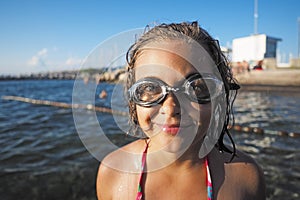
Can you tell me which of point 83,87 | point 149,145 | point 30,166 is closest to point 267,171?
point 149,145

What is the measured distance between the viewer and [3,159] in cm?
498

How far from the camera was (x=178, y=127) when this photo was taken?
1.31 m

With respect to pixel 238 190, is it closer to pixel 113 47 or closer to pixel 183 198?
pixel 183 198

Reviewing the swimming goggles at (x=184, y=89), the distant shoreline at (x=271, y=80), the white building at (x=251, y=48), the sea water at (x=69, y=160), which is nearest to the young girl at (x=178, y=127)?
the swimming goggles at (x=184, y=89)

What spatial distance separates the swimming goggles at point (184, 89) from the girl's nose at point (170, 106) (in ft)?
0.07

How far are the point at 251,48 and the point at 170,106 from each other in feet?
109

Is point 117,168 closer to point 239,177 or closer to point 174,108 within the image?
point 174,108

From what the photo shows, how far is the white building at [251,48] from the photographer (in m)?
29.6

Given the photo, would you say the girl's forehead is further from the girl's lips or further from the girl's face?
the girl's lips

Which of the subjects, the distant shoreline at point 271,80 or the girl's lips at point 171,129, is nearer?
the girl's lips at point 171,129

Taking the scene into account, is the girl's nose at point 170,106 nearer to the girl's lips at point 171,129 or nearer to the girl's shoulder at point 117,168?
the girl's lips at point 171,129

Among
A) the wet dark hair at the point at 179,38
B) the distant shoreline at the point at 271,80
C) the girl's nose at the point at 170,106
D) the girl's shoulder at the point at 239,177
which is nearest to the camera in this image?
the girl's nose at the point at 170,106

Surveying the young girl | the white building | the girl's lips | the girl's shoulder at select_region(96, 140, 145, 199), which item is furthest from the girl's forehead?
the white building

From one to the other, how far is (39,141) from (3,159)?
133 centimetres
